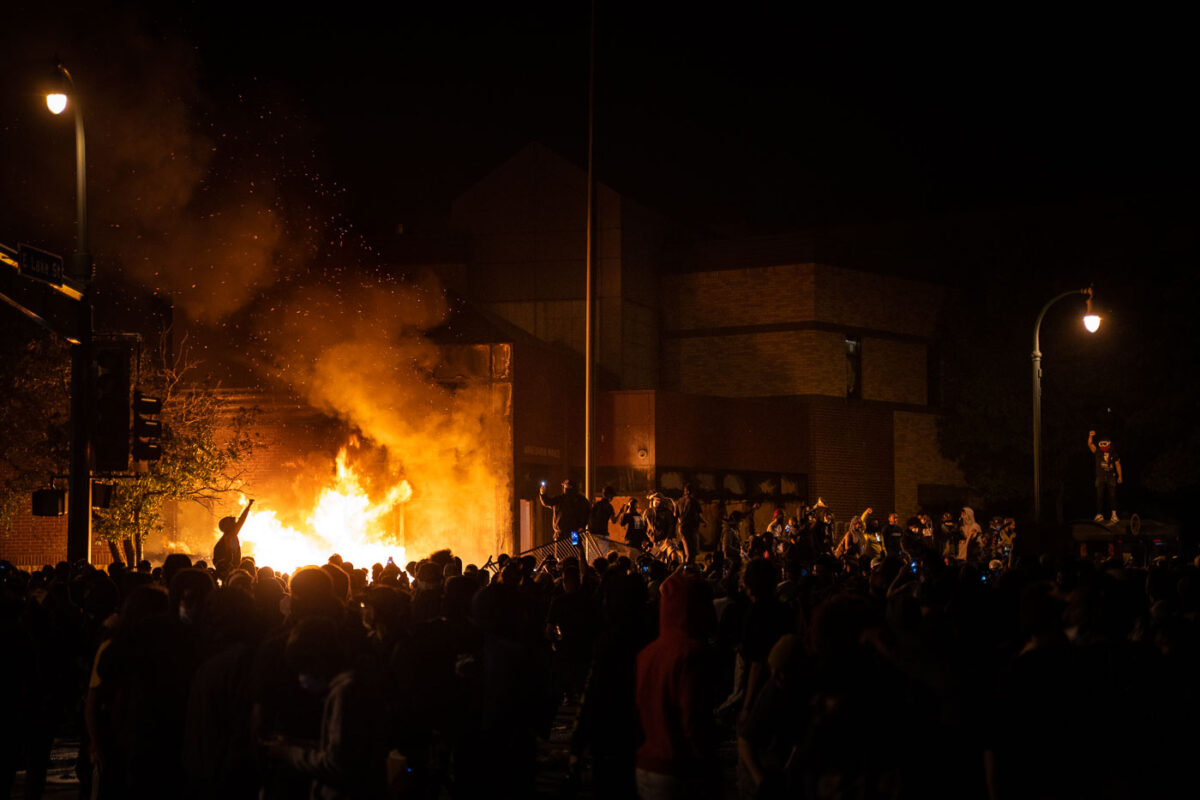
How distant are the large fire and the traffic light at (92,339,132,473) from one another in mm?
14520

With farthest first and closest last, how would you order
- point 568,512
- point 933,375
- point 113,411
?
point 933,375, point 568,512, point 113,411

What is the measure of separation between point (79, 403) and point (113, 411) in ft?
2.67

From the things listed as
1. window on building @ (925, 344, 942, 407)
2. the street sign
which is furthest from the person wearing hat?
window on building @ (925, 344, 942, 407)

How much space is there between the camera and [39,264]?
15.2 meters

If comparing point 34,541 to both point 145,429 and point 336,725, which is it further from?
point 336,725

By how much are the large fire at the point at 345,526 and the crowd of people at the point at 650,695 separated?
875 inches

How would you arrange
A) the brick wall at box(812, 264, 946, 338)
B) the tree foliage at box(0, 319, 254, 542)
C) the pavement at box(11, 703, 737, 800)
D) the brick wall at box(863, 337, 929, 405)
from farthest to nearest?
1. the brick wall at box(863, 337, 929, 405)
2. the brick wall at box(812, 264, 946, 338)
3. the tree foliage at box(0, 319, 254, 542)
4. the pavement at box(11, 703, 737, 800)

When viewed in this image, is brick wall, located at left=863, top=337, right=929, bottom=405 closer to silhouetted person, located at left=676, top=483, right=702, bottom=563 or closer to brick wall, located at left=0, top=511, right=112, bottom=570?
silhouetted person, located at left=676, top=483, right=702, bottom=563

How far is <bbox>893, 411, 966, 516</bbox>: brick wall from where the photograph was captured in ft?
137

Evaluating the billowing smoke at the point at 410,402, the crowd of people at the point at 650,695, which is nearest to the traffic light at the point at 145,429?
the crowd of people at the point at 650,695

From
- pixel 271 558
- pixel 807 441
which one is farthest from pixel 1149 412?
pixel 271 558

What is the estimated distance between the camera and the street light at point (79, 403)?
15.8 meters

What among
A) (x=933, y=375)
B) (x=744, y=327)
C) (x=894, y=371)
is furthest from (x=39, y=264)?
(x=933, y=375)

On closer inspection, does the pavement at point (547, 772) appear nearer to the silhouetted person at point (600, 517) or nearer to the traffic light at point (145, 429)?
the traffic light at point (145, 429)
